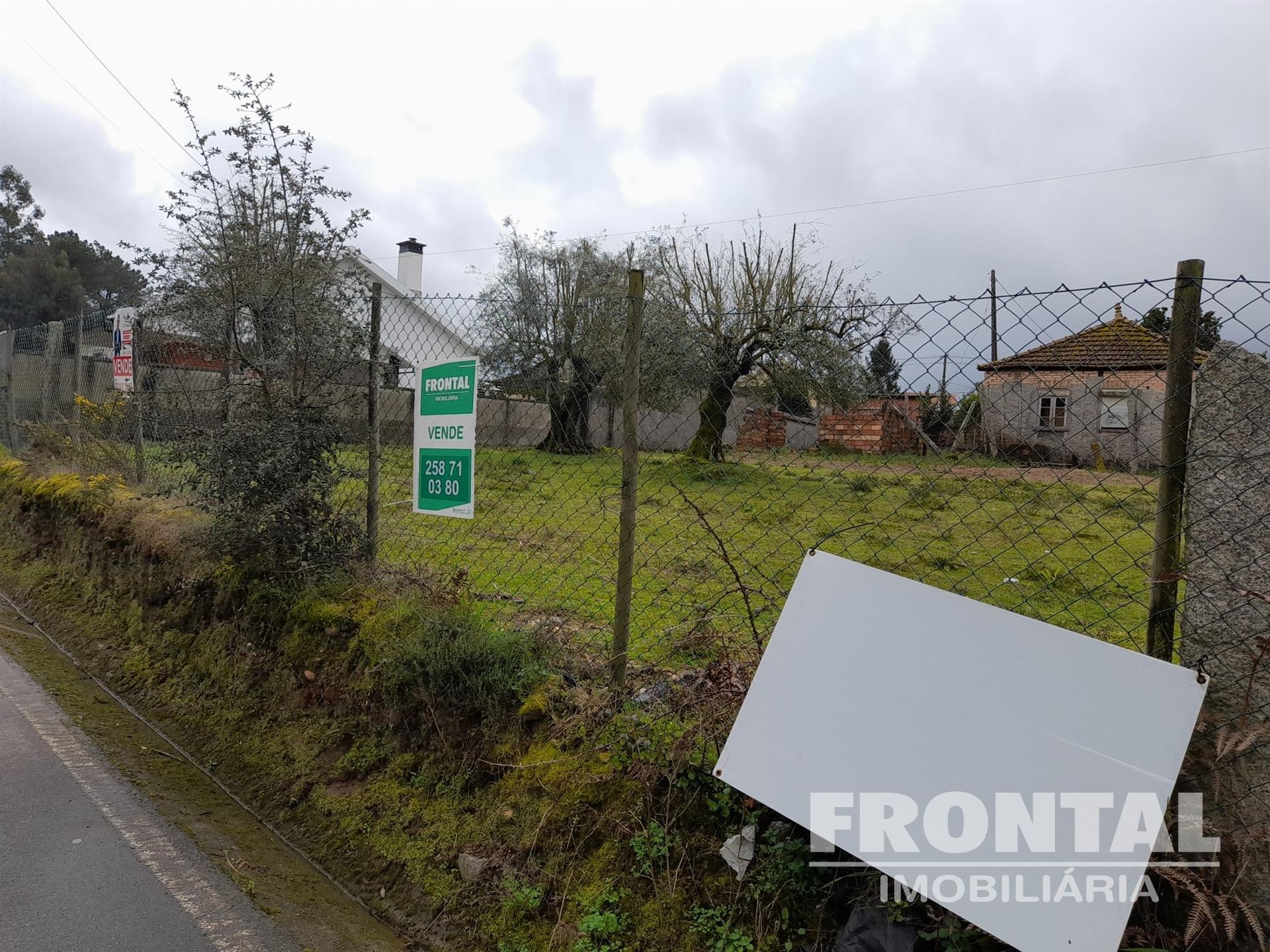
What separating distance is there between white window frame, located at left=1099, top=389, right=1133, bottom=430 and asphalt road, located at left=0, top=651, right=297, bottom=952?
3.30 m

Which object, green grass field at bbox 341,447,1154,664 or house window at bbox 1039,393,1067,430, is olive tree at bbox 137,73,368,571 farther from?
house window at bbox 1039,393,1067,430

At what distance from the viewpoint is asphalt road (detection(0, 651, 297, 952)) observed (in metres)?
2.87

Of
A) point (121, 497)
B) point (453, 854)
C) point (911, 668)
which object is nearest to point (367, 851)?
point (453, 854)

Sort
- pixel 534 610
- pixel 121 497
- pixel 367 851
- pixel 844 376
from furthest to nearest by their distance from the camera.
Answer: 1. pixel 121 497
2. pixel 534 610
3. pixel 367 851
4. pixel 844 376

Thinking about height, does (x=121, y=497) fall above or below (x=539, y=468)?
below

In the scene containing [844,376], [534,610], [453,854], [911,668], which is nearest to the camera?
[911,668]

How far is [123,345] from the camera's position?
760 centimetres

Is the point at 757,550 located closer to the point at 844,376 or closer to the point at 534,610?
the point at 534,610

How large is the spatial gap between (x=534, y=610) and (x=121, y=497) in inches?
188

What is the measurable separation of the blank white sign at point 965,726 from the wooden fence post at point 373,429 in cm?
315

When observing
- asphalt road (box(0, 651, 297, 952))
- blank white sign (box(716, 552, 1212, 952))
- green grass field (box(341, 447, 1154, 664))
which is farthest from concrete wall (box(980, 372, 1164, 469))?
asphalt road (box(0, 651, 297, 952))

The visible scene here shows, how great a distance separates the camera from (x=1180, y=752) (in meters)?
2.00

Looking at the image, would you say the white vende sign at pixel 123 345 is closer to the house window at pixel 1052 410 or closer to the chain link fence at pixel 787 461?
the chain link fence at pixel 787 461

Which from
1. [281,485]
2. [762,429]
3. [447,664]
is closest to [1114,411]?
[762,429]
